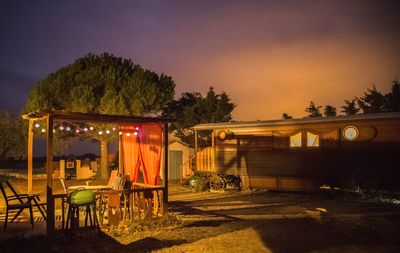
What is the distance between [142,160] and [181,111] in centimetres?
1820

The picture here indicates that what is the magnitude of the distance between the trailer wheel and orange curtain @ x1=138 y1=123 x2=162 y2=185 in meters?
7.28

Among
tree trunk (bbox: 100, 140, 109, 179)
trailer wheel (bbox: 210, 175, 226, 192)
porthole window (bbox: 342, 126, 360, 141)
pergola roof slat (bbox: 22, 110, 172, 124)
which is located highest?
pergola roof slat (bbox: 22, 110, 172, 124)

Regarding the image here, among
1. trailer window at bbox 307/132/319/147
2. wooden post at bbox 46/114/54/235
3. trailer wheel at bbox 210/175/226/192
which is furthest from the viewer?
trailer wheel at bbox 210/175/226/192

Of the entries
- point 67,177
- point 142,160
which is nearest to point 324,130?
point 142,160

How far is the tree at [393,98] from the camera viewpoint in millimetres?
31453

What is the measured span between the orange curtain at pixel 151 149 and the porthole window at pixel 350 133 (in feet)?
28.1

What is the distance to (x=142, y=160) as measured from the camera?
11.0 metres

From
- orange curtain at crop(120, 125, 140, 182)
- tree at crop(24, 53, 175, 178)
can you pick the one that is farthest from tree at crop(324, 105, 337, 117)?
orange curtain at crop(120, 125, 140, 182)

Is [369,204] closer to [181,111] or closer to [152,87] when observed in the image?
[152,87]

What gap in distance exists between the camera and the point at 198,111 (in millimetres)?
30047

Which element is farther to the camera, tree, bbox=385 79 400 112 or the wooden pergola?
tree, bbox=385 79 400 112

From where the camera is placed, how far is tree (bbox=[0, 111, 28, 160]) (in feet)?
96.1

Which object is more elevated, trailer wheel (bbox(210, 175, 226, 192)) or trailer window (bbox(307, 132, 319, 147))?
trailer window (bbox(307, 132, 319, 147))

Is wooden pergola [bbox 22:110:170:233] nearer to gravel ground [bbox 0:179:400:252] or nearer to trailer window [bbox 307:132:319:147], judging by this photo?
gravel ground [bbox 0:179:400:252]
